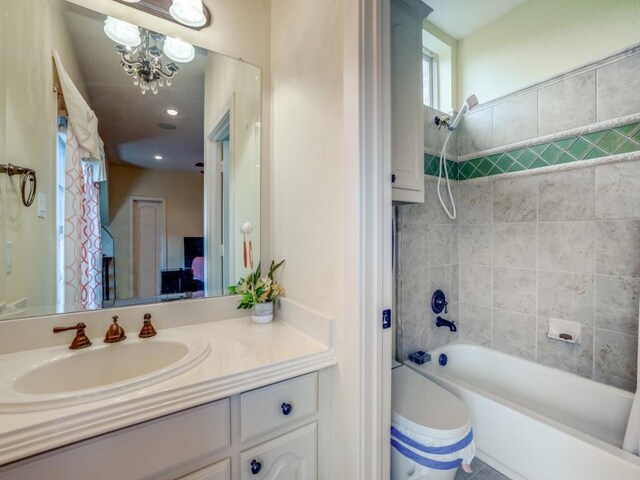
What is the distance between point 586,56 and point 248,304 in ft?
7.52

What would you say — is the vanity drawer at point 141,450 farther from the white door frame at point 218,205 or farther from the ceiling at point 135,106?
the ceiling at point 135,106

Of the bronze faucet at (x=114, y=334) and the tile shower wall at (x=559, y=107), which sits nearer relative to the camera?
the bronze faucet at (x=114, y=334)

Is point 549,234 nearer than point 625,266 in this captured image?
No

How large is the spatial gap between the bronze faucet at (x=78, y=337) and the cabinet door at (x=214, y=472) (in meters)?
0.56

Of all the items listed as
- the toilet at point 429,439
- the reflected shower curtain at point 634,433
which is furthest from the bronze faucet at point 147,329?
the reflected shower curtain at point 634,433

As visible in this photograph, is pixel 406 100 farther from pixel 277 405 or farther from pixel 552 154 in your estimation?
pixel 277 405

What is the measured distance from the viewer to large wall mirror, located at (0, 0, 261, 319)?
954 millimetres

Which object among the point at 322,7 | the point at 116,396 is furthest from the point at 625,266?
the point at 116,396

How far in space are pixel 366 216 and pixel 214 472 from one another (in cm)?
83

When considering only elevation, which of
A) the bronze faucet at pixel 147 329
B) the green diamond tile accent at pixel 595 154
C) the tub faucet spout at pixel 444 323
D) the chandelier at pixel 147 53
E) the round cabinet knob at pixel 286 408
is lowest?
the tub faucet spout at pixel 444 323

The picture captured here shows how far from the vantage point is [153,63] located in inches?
47.3

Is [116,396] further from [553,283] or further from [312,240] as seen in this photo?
[553,283]

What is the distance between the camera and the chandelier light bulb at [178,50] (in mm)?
1219

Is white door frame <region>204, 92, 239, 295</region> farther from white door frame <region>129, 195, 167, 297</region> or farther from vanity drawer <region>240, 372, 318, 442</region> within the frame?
vanity drawer <region>240, 372, 318, 442</region>
